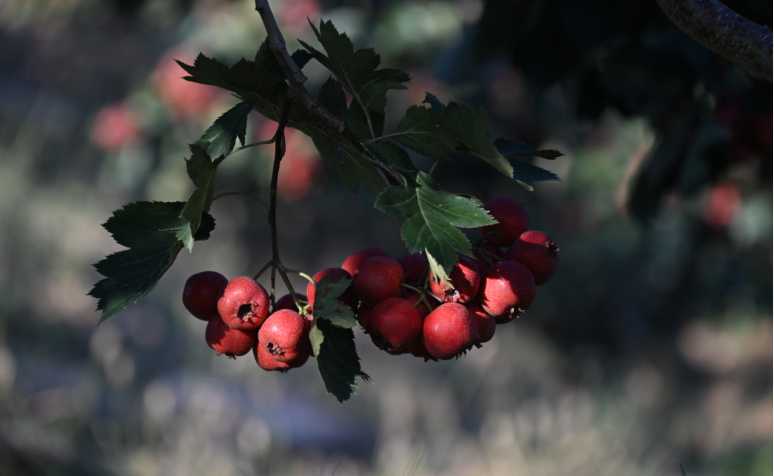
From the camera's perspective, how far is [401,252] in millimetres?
4004

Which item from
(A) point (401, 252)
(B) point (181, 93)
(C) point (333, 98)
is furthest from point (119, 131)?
(C) point (333, 98)

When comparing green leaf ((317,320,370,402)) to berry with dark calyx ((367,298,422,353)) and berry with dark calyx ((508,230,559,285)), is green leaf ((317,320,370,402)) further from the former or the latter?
berry with dark calyx ((508,230,559,285))

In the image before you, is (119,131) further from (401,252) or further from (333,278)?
(333,278)

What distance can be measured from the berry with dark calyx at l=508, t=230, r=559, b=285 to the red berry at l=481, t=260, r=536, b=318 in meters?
0.03

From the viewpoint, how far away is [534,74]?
4.12 ft

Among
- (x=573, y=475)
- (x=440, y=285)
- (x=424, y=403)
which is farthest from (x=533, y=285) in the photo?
(x=424, y=403)

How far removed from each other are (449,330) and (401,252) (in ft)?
11.0

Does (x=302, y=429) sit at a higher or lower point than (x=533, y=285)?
lower

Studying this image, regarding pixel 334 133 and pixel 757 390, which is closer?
pixel 334 133

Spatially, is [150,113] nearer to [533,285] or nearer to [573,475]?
[573,475]

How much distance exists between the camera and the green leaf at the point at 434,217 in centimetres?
63

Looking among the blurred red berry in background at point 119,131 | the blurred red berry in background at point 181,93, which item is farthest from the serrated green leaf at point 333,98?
the blurred red berry in background at point 119,131

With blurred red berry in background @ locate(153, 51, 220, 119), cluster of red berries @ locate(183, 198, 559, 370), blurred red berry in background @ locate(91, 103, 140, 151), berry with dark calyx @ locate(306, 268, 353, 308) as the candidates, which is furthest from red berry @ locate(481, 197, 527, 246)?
blurred red berry in background @ locate(91, 103, 140, 151)

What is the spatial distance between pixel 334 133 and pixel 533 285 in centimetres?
17
